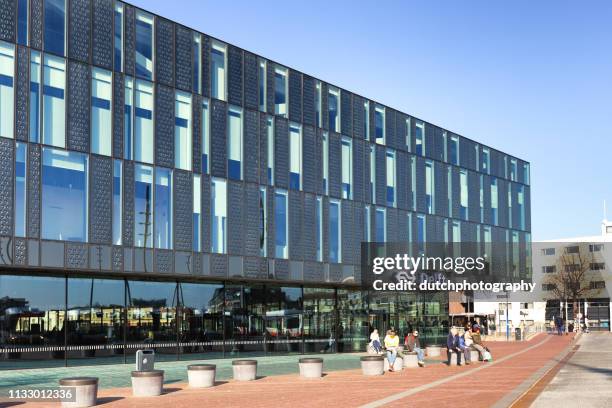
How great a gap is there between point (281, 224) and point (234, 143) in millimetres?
5234

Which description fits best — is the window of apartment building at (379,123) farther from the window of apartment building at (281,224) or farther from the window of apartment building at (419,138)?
the window of apartment building at (281,224)

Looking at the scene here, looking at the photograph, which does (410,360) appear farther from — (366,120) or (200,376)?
(366,120)

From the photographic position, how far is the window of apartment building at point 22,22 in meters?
34.5

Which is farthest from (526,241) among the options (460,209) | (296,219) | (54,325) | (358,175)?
(54,325)

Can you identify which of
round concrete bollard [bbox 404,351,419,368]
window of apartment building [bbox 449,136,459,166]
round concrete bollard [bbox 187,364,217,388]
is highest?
window of apartment building [bbox 449,136,459,166]

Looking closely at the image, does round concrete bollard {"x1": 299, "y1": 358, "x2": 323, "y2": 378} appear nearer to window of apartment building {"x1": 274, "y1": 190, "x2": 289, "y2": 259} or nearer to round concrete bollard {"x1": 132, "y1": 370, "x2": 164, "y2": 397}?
round concrete bollard {"x1": 132, "y1": 370, "x2": 164, "y2": 397}

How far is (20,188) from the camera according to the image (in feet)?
112

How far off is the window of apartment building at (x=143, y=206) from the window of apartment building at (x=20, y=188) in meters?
5.43

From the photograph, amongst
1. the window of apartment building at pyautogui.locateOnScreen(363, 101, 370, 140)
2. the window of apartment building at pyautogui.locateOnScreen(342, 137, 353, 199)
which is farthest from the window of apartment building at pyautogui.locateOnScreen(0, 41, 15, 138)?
the window of apartment building at pyautogui.locateOnScreen(363, 101, 370, 140)

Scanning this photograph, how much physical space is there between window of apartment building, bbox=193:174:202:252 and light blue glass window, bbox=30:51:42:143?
8.60m

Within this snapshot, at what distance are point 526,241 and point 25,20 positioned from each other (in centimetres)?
4669

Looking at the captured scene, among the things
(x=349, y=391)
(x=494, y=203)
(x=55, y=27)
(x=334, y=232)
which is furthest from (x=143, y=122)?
(x=494, y=203)

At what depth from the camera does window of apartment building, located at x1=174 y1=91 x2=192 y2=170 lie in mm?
40719

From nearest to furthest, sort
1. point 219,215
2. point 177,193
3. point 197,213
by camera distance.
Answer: point 177,193 < point 197,213 < point 219,215
